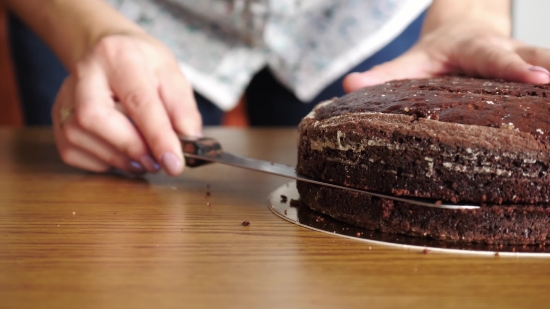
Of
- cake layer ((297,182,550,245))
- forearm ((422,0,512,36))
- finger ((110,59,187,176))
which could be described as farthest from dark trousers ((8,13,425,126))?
cake layer ((297,182,550,245))

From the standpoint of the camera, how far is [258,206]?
3.16ft

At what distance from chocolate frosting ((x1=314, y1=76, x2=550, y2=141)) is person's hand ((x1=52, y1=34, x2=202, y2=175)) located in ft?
1.13

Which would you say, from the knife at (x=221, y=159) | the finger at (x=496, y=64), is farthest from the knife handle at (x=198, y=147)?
the finger at (x=496, y=64)

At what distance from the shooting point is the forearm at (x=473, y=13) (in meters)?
1.40

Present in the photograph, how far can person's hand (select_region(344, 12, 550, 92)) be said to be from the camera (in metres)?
1.03

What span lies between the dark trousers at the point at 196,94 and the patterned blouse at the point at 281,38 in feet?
0.27

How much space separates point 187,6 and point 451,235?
3.72 ft

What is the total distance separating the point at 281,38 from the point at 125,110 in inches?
25.1

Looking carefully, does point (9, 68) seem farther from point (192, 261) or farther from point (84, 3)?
point (192, 261)

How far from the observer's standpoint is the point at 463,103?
81 cm

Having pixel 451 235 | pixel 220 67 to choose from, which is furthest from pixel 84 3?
pixel 451 235

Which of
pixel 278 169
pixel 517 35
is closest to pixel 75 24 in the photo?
pixel 278 169

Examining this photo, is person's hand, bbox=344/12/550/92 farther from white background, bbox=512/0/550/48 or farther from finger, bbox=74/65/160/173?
white background, bbox=512/0/550/48

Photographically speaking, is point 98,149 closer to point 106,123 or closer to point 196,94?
point 106,123
